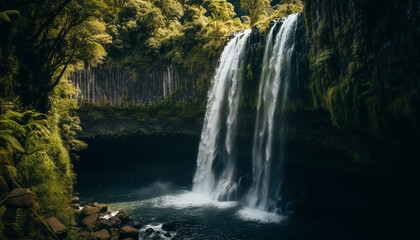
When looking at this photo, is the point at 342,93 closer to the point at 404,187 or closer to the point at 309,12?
the point at 309,12

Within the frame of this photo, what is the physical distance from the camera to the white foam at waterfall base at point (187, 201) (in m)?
13.5

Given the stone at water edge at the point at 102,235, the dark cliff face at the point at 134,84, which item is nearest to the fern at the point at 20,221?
the stone at water edge at the point at 102,235

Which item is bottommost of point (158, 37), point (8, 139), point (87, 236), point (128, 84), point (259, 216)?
point (259, 216)

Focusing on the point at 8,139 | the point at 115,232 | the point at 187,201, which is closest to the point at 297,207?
the point at 187,201

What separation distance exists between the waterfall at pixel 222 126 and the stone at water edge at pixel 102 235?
6.86 meters

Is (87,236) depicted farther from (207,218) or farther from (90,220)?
(207,218)

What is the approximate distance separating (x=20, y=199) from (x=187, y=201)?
33.0 feet

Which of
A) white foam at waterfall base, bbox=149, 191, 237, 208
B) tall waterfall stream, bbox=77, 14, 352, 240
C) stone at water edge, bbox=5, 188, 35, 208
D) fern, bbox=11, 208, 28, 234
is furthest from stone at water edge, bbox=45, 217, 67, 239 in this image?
white foam at waterfall base, bbox=149, 191, 237, 208

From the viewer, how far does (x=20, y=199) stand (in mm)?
5223

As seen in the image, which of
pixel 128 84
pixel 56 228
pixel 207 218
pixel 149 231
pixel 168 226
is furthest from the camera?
pixel 128 84

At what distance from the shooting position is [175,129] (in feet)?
63.2

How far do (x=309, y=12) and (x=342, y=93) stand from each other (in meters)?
4.05

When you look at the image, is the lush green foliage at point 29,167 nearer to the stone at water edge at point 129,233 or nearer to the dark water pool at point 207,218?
the stone at water edge at point 129,233

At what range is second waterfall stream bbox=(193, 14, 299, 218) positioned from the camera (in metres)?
12.0
